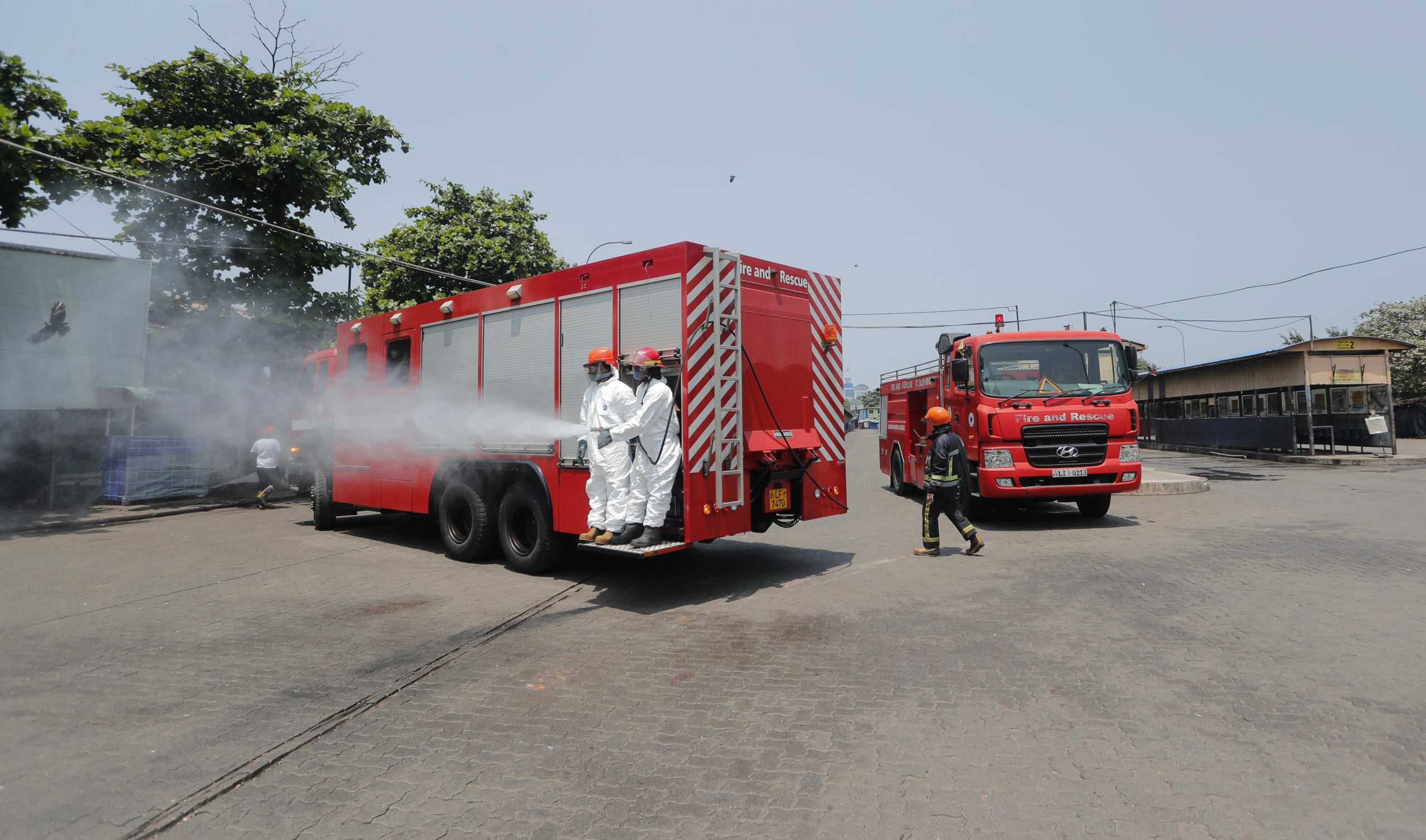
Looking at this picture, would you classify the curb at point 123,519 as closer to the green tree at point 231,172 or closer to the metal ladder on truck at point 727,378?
the green tree at point 231,172

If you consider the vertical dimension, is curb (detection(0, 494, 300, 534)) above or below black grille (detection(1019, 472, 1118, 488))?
below

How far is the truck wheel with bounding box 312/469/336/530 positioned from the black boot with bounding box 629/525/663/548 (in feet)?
23.2

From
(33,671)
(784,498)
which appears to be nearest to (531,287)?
(784,498)

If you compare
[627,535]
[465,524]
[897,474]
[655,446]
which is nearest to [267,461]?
[465,524]

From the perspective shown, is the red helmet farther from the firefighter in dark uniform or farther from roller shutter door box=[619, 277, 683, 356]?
the firefighter in dark uniform

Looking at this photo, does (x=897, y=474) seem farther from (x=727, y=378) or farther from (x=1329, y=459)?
(x=1329, y=459)

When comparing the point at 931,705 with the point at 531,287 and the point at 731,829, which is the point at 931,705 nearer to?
the point at 731,829

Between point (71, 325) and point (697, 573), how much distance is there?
14.2m

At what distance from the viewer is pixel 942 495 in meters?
8.70

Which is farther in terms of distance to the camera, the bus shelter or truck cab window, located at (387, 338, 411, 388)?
the bus shelter

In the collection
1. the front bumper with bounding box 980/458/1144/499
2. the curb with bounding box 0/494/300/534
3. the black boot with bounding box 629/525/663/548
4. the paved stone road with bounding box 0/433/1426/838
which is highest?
the front bumper with bounding box 980/458/1144/499

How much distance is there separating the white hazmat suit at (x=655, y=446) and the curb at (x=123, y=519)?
39.4ft

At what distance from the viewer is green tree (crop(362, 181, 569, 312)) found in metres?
22.1

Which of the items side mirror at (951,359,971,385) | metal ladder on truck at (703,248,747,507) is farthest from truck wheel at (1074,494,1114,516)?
metal ladder on truck at (703,248,747,507)
